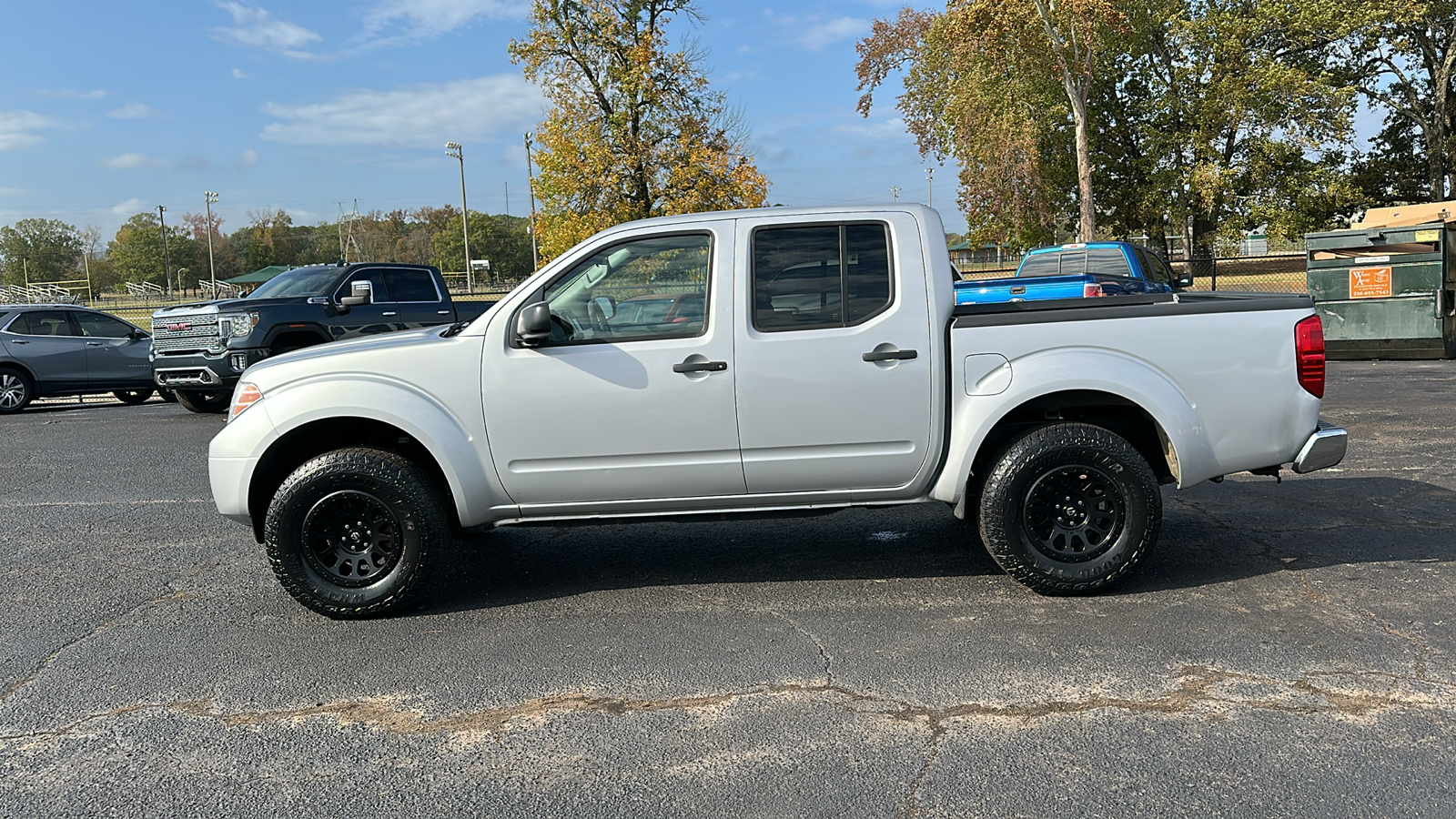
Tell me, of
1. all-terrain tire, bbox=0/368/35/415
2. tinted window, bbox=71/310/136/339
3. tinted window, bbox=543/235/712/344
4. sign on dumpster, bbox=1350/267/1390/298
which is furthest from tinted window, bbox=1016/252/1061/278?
all-terrain tire, bbox=0/368/35/415

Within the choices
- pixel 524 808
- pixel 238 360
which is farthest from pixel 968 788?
pixel 238 360

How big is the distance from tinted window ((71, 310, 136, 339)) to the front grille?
377cm

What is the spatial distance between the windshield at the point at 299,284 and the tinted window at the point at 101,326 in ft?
11.1

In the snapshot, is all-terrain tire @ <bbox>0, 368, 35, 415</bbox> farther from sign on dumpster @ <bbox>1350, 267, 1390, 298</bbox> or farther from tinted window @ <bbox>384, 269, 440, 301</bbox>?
sign on dumpster @ <bbox>1350, 267, 1390, 298</bbox>

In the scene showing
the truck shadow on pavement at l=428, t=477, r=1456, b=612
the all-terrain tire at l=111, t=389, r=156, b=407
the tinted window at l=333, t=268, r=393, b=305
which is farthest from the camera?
the all-terrain tire at l=111, t=389, r=156, b=407

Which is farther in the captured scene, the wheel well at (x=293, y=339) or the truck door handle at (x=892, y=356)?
the wheel well at (x=293, y=339)

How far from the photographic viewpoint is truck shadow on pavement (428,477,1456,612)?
219 inches

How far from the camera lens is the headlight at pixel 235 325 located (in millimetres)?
12727

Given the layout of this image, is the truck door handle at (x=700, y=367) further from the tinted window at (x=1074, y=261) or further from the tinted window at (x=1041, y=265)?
the tinted window at (x=1041, y=265)

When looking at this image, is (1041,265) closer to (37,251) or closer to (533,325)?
(533,325)

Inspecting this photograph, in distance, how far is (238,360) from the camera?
1267cm

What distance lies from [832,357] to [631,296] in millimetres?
1000

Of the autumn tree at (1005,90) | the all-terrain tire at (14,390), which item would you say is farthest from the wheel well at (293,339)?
the autumn tree at (1005,90)

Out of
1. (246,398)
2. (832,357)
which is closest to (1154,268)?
(832,357)
